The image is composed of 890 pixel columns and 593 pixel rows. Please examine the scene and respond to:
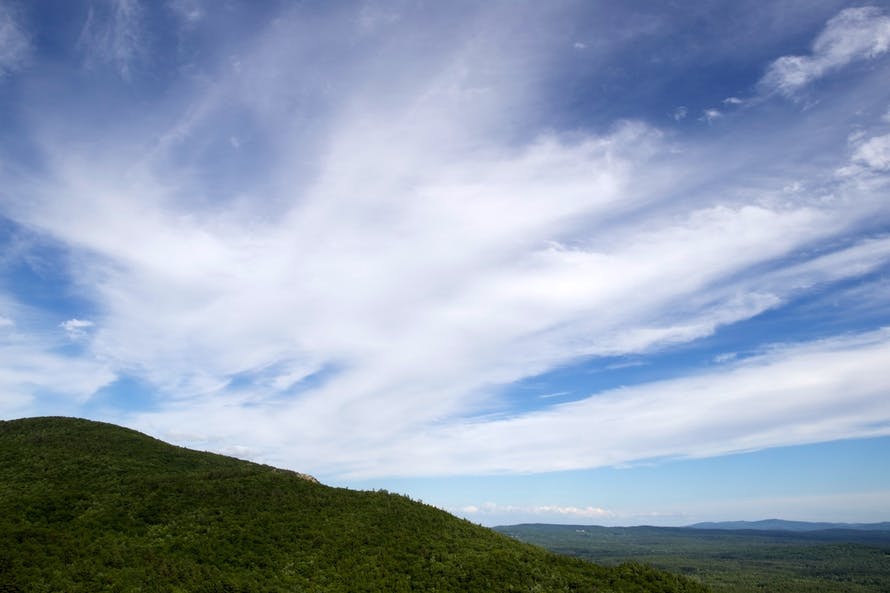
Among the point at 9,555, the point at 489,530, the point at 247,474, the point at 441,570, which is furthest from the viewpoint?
the point at 247,474

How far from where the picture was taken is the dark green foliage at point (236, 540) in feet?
88.9

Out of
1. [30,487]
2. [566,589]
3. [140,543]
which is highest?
[30,487]

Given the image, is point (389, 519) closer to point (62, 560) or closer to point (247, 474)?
point (247, 474)

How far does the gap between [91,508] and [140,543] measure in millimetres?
6626

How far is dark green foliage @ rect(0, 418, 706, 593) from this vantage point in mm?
27094

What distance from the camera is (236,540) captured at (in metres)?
31.9

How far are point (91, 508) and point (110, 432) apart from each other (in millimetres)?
22738

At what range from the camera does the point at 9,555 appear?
26156 millimetres

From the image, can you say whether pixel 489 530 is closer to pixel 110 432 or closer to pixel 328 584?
pixel 328 584

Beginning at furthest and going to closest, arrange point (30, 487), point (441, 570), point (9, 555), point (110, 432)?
1. point (110, 432)
2. point (30, 487)
3. point (441, 570)
4. point (9, 555)

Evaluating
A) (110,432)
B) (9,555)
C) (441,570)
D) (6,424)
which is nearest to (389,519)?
(441,570)

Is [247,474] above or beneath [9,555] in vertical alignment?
above

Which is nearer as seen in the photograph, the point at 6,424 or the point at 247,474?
the point at 247,474

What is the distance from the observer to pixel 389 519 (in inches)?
1463
